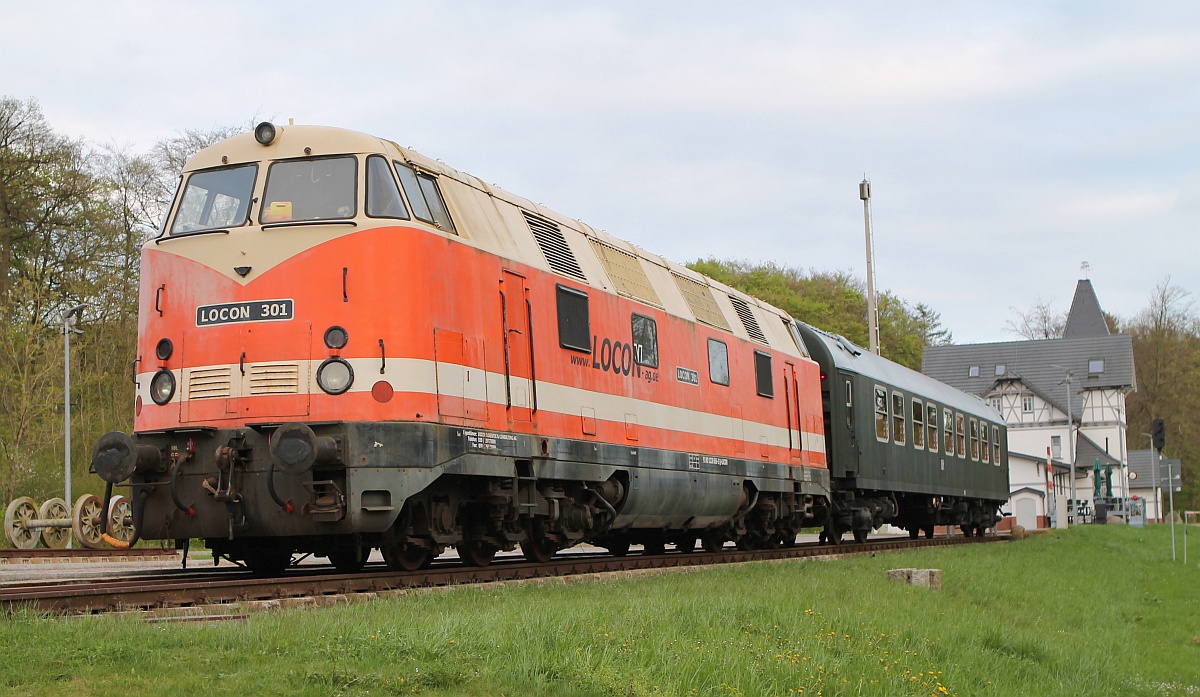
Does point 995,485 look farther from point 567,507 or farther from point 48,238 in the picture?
point 48,238

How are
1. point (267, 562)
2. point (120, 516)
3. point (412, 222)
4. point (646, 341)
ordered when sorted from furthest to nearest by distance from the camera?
1. point (120, 516)
2. point (646, 341)
3. point (267, 562)
4. point (412, 222)

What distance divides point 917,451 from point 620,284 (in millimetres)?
13695

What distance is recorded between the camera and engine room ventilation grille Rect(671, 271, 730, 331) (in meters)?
18.4

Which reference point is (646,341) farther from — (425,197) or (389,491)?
(389,491)

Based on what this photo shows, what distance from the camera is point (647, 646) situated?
784cm

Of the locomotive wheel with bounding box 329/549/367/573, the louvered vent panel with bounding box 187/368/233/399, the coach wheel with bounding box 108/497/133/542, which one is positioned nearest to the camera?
the louvered vent panel with bounding box 187/368/233/399

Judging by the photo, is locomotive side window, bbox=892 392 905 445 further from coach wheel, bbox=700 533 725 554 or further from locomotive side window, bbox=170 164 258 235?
locomotive side window, bbox=170 164 258 235

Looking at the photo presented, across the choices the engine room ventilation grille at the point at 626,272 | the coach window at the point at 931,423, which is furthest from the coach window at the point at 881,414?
the engine room ventilation grille at the point at 626,272

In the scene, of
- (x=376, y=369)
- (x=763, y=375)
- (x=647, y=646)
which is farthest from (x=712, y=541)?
(x=647, y=646)

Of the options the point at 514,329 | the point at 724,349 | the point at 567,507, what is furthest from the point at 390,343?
the point at 724,349

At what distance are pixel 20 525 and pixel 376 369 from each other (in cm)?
1772

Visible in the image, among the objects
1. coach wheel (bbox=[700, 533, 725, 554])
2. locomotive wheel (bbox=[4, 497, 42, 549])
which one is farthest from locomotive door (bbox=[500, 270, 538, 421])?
locomotive wheel (bbox=[4, 497, 42, 549])

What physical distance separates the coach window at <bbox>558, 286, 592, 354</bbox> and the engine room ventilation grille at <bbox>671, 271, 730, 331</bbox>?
3966 mm

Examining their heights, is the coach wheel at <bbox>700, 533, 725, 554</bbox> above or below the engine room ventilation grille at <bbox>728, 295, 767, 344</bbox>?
below
